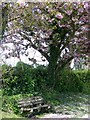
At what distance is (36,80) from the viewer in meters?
4.68

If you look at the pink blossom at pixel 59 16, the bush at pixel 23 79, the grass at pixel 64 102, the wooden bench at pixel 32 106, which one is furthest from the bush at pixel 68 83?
the pink blossom at pixel 59 16

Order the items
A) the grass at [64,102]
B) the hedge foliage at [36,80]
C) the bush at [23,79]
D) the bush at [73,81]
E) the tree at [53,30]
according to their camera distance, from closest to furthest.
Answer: the tree at [53,30] < the grass at [64,102] < the bush at [23,79] < the hedge foliage at [36,80] < the bush at [73,81]

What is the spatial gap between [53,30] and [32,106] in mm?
1140

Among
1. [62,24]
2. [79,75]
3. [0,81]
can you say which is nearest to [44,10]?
[62,24]

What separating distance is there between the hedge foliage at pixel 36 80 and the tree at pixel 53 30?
0.44 ft

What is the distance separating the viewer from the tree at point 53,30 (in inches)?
135

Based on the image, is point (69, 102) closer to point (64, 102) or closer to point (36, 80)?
point (64, 102)

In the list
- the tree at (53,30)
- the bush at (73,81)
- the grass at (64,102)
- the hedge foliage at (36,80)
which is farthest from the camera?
the bush at (73,81)

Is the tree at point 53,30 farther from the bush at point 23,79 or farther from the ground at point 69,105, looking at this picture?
the ground at point 69,105

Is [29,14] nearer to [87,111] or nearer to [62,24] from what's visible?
[62,24]

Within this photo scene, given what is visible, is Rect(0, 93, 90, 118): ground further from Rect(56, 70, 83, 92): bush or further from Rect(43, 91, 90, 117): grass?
Rect(56, 70, 83, 92): bush

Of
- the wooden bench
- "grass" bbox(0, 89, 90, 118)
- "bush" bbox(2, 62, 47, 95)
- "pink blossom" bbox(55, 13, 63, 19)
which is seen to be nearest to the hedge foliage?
"bush" bbox(2, 62, 47, 95)

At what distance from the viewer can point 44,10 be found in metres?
3.58

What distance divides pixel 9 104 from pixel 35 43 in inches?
40.7
